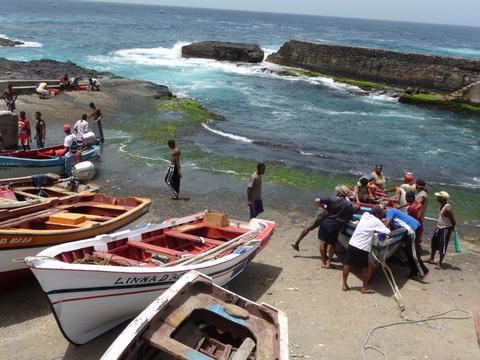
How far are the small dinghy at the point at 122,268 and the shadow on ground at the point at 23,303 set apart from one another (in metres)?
1.32

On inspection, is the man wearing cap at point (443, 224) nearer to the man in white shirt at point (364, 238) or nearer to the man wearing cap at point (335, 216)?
the man in white shirt at point (364, 238)

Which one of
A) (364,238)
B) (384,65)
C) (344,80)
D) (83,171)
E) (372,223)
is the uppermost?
(384,65)

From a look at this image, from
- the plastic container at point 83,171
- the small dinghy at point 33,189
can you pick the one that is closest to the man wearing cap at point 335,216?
the small dinghy at point 33,189

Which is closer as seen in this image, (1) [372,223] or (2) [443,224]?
(1) [372,223]

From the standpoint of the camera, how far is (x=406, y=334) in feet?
25.7

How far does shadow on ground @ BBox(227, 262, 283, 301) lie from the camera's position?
356 inches

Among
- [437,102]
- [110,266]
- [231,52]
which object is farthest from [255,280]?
[231,52]

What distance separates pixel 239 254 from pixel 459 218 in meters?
9.02

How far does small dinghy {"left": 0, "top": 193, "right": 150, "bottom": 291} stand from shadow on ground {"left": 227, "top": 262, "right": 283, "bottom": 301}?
2.62 metres

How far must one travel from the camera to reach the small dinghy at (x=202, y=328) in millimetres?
5734

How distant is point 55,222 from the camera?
9.41m

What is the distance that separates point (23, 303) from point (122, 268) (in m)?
2.62

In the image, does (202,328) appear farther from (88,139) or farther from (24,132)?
(24,132)

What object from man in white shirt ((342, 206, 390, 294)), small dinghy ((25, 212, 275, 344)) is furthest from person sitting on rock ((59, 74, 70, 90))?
man in white shirt ((342, 206, 390, 294))
